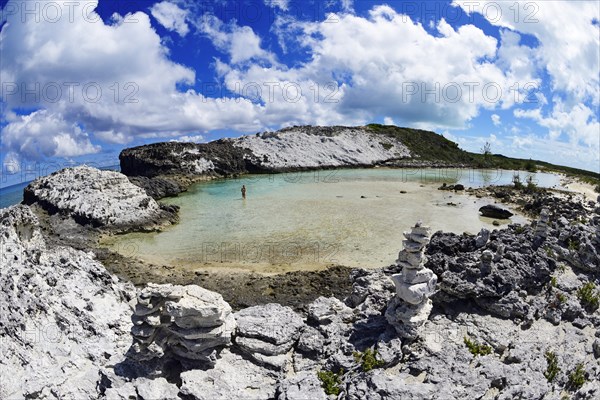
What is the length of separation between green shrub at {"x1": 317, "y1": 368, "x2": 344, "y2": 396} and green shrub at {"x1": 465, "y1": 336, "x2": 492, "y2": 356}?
3.52 metres

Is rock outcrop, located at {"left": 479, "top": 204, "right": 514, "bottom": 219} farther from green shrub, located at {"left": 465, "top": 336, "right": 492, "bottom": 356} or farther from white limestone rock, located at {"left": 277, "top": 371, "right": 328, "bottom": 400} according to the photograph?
white limestone rock, located at {"left": 277, "top": 371, "right": 328, "bottom": 400}

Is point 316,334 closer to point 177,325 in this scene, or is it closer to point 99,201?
point 177,325

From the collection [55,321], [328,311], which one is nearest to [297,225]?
[328,311]

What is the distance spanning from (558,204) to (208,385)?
33696 mm

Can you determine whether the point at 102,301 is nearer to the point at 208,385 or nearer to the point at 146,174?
the point at 208,385

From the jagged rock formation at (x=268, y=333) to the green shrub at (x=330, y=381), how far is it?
3.62ft

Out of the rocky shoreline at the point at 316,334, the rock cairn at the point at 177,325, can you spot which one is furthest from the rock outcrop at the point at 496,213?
the rock cairn at the point at 177,325

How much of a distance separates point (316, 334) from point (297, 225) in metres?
16.1

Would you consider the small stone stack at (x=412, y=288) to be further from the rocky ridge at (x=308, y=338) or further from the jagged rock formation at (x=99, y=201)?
the jagged rock formation at (x=99, y=201)

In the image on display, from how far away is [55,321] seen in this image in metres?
10.1

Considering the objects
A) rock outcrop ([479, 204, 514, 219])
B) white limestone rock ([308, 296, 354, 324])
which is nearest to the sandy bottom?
rock outcrop ([479, 204, 514, 219])

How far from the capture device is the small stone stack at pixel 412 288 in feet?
32.7

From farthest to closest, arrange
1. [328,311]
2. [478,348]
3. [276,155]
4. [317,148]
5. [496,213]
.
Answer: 1. [317,148]
2. [276,155]
3. [496,213]
4. [328,311]
5. [478,348]

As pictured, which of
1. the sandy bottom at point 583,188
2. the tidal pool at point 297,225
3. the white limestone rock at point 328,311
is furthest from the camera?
the sandy bottom at point 583,188
